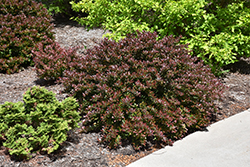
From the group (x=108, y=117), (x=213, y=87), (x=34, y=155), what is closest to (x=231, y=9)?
(x=213, y=87)

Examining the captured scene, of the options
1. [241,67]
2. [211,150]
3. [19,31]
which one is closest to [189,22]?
[241,67]

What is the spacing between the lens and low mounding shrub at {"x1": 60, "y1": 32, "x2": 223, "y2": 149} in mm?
3406

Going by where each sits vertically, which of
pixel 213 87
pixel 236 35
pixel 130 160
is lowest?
pixel 130 160

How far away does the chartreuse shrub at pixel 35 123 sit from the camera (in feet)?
9.12

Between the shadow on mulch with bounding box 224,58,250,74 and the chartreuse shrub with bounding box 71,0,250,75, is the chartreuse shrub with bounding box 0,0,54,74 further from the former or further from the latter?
the shadow on mulch with bounding box 224,58,250,74

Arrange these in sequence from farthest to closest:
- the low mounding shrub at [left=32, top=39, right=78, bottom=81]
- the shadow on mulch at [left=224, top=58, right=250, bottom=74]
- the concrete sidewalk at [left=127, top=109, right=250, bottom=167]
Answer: the shadow on mulch at [left=224, top=58, right=250, bottom=74], the low mounding shrub at [left=32, top=39, right=78, bottom=81], the concrete sidewalk at [left=127, top=109, right=250, bottom=167]

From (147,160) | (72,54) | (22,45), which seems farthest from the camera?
(22,45)

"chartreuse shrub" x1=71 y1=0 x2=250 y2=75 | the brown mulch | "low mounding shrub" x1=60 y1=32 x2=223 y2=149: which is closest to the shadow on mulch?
the brown mulch

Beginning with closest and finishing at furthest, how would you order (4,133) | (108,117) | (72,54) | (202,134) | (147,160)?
(4,133)
(147,160)
(108,117)
(202,134)
(72,54)

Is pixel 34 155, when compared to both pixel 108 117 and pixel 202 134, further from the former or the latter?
pixel 202 134

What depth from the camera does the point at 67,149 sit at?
3076 millimetres

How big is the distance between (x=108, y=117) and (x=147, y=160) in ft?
2.64

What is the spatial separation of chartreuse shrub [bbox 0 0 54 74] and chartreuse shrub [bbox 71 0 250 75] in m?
1.20

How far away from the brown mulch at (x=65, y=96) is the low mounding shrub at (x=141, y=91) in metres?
0.17
